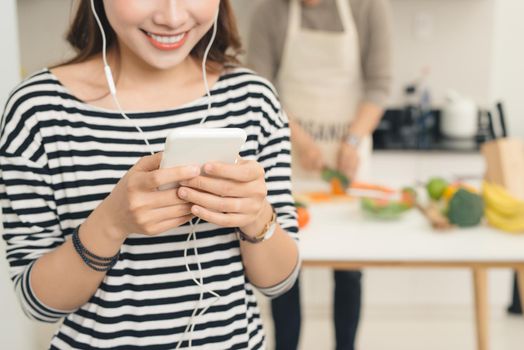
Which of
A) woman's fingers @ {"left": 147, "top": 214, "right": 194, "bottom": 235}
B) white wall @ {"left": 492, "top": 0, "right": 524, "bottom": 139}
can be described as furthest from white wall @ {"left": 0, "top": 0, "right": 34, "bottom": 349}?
white wall @ {"left": 492, "top": 0, "right": 524, "bottom": 139}

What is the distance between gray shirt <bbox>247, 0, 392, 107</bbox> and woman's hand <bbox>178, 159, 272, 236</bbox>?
1.49 m

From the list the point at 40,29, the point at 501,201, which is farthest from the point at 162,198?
the point at 40,29

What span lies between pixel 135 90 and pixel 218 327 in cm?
34

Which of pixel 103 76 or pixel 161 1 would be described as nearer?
pixel 161 1

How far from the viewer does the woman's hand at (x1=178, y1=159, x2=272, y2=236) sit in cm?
71

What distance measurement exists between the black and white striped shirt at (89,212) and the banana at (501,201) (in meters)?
0.91

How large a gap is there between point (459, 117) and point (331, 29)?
1.04 m

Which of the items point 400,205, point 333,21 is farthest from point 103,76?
point 333,21

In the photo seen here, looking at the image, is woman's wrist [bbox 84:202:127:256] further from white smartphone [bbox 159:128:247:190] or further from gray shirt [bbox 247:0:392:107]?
gray shirt [bbox 247:0:392:107]

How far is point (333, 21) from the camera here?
2.25m

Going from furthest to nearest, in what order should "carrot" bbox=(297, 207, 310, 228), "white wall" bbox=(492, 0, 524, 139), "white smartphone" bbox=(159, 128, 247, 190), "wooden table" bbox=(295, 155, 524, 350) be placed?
1. "white wall" bbox=(492, 0, 524, 139)
2. "carrot" bbox=(297, 207, 310, 228)
3. "wooden table" bbox=(295, 155, 524, 350)
4. "white smartphone" bbox=(159, 128, 247, 190)

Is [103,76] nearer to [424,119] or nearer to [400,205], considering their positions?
[400,205]

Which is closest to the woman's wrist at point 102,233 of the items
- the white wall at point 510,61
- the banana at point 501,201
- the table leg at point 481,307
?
the banana at point 501,201

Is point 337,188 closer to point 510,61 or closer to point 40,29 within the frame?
point 510,61
